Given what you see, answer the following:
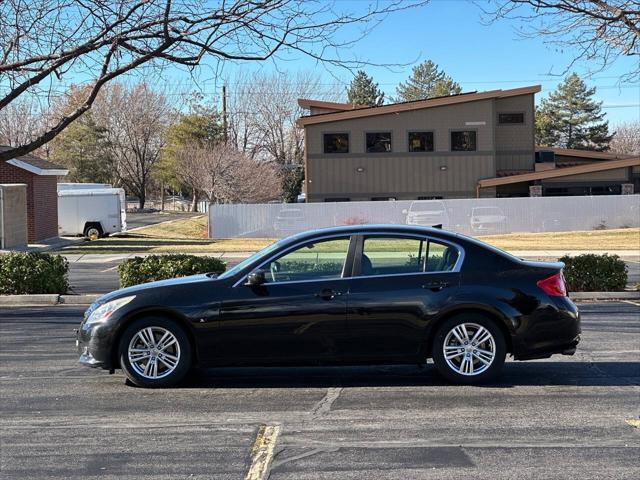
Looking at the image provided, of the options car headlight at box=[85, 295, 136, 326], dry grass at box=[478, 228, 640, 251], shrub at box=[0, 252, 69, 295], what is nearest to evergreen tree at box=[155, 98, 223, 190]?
dry grass at box=[478, 228, 640, 251]

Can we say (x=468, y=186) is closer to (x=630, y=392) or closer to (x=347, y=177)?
(x=347, y=177)

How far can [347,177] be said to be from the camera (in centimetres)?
4009

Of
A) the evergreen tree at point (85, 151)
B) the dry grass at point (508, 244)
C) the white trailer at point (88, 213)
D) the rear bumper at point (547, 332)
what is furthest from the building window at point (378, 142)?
the evergreen tree at point (85, 151)

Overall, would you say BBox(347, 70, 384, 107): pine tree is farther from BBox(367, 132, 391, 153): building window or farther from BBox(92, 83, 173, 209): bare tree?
BBox(367, 132, 391, 153): building window

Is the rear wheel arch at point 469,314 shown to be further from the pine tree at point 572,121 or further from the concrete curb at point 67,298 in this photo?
the pine tree at point 572,121

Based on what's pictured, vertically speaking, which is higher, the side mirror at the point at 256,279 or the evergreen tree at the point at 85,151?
the evergreen tree at the point at 85,151

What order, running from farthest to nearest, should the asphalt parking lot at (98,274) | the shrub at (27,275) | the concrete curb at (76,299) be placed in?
the asphalt parking lot at (98,274)
the shrub at (27,275)
the concrete curb at (76,299)

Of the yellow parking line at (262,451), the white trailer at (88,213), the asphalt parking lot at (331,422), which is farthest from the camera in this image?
the white trailer at (88,213)

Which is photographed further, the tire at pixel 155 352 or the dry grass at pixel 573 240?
the dry grass at pixel 573 240

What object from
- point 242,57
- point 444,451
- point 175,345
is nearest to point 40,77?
point 242,57

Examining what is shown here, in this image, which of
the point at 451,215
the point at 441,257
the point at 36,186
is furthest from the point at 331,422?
the point at 451,215

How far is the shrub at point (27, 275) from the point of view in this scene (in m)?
13.6

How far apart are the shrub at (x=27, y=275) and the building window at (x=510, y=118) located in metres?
31.7

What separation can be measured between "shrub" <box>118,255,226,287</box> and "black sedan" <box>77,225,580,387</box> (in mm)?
5717
